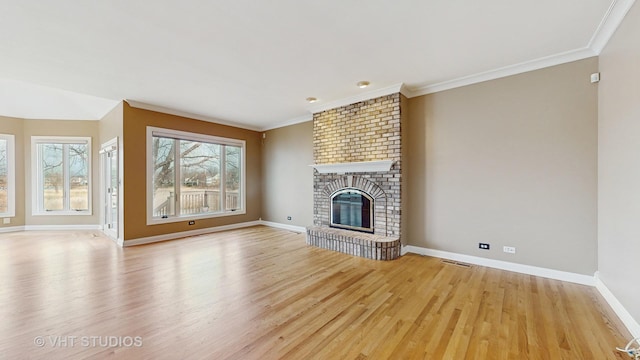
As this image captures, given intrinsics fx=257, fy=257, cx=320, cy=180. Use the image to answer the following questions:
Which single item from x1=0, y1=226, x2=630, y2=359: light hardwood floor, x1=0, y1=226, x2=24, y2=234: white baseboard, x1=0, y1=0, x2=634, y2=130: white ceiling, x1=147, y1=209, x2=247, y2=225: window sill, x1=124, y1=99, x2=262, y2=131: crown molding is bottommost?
x1=0, y1=226, x2=630, y2=359: light hardwood floor

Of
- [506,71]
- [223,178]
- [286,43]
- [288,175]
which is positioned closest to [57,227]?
[223,178]

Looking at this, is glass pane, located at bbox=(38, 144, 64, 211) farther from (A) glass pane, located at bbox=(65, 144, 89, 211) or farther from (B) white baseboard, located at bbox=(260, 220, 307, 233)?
(B) white baseboard, located at bbox=(260, 220, 307, 233)

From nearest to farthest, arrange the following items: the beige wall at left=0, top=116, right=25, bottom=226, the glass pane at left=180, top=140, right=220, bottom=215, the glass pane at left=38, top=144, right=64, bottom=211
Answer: the glass pane at left=180, top=140, right=220, bottom=215 → the beige wall at left=0, top=116, right=25, bottom=226 → the glass pane at left=38, top=144, right=64, bottom=211

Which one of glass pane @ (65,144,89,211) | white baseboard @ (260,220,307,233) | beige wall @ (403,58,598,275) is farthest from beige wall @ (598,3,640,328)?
glass pane @ (65,144,89,211)

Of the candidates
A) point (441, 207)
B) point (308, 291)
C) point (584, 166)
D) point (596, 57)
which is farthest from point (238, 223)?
point (596, 57)

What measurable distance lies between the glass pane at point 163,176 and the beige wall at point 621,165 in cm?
676

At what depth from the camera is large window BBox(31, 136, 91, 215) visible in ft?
20.8

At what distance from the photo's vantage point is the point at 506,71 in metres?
3.52

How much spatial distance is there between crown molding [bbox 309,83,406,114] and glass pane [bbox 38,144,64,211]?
6.54 metres

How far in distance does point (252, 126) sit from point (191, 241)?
132 inches

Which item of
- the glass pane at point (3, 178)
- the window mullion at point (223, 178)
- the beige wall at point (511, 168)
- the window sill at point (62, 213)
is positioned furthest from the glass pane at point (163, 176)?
the beige wall at point (511, 168)

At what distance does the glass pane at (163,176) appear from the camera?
→ 540 cm

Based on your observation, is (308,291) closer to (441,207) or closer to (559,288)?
(441,207)

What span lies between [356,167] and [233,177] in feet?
12.1
